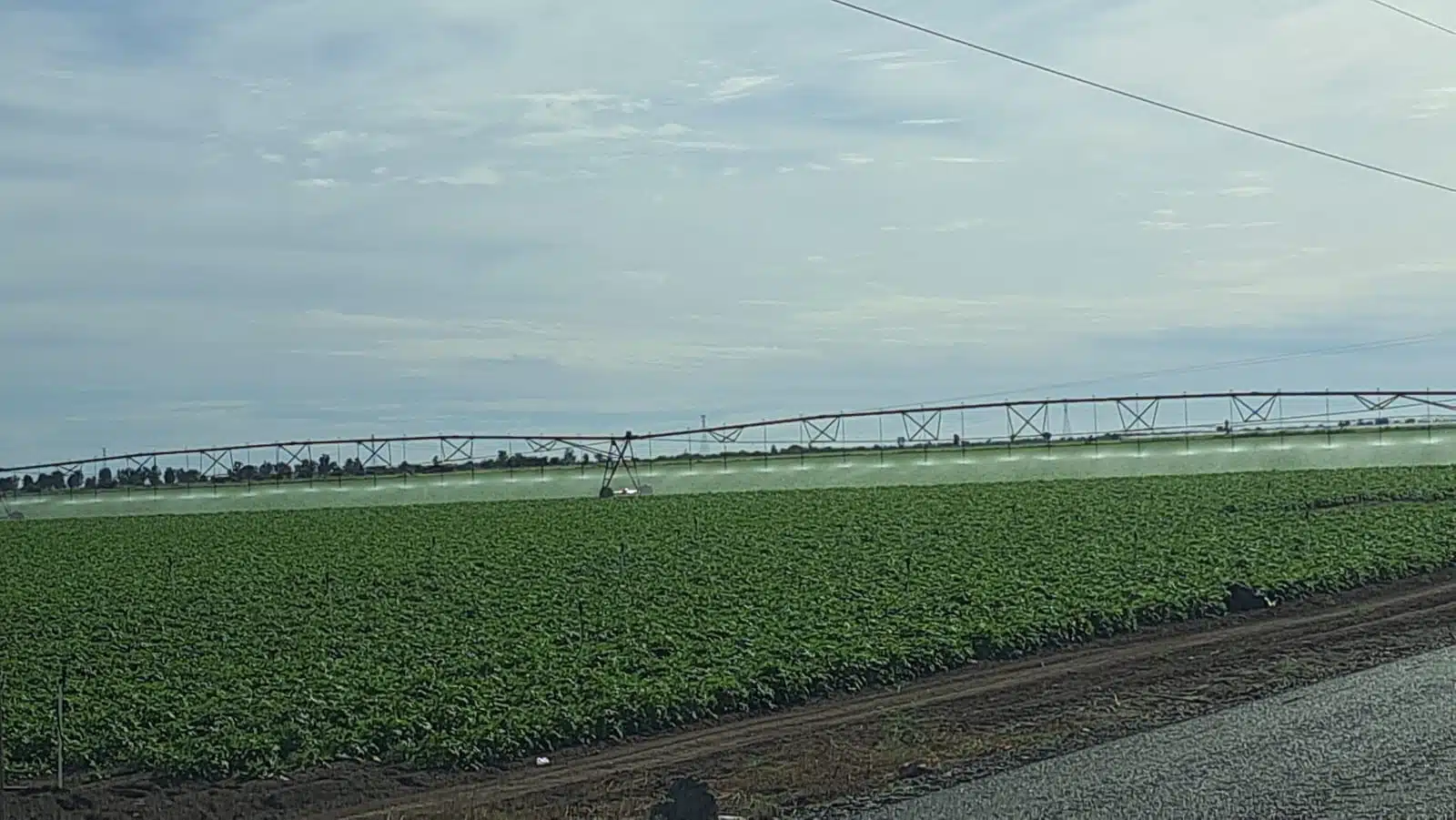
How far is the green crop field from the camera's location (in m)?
14.8

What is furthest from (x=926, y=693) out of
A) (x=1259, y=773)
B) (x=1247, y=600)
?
(x=1247, y=600)

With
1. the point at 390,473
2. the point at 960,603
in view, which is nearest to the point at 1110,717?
the point at 960,603

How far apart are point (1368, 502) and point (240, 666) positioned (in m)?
28.8

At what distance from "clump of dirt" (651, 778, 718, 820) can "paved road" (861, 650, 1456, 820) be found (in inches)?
41.5

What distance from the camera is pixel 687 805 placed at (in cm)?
939

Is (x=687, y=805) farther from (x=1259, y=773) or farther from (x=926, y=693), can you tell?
(x=926, y=693)

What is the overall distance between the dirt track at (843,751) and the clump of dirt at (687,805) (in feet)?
3.07

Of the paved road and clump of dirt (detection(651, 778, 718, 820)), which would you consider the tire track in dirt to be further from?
the paved road

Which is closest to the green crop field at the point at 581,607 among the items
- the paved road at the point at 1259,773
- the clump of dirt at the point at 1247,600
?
the clump of dirt at the point at 1247,600

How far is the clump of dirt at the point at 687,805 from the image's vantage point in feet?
30.7

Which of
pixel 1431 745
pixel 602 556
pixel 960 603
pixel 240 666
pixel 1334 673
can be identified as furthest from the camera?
pixel 602 556

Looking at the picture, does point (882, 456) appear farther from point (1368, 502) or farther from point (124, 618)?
point (124, 618)

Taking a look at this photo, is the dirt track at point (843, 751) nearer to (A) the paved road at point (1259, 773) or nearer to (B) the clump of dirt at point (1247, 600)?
(A) the paved road at point (1259, 773)

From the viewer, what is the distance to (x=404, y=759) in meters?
13.5
